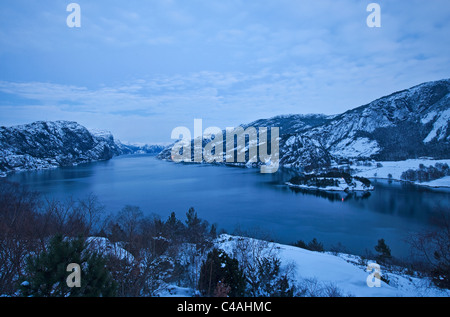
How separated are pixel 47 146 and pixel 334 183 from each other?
427ft

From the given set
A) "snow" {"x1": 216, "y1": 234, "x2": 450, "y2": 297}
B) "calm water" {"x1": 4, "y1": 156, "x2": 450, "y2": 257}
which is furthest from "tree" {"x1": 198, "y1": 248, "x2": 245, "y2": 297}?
"calm water" {"x1": 4, "y1": 156, "x2": 450, "y2": 257}

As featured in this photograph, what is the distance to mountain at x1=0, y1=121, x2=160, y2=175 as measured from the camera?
9075cm

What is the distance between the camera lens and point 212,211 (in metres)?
30.6

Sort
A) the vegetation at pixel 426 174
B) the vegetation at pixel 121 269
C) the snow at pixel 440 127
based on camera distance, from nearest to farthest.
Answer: the vegetation at pixel 121 269
the vegetation at pixel 426 174
the snow at pixel 440 127

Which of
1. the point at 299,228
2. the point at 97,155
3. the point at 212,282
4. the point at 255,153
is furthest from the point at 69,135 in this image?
the point at 212,282

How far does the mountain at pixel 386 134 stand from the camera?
9325 cm

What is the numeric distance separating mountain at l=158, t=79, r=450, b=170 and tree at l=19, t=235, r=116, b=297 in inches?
3141

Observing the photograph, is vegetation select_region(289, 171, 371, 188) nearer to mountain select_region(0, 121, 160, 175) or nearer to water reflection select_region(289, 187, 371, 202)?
A: water reflection select_region(289, 187, 371, 202)

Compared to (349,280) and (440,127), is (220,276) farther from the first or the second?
(440,127)

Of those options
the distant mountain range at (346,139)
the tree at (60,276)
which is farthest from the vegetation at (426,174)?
the tree at (60,276)

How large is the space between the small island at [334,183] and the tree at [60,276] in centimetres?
4694

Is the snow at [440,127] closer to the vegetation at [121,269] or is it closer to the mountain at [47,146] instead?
the vegetation at [121,269]
